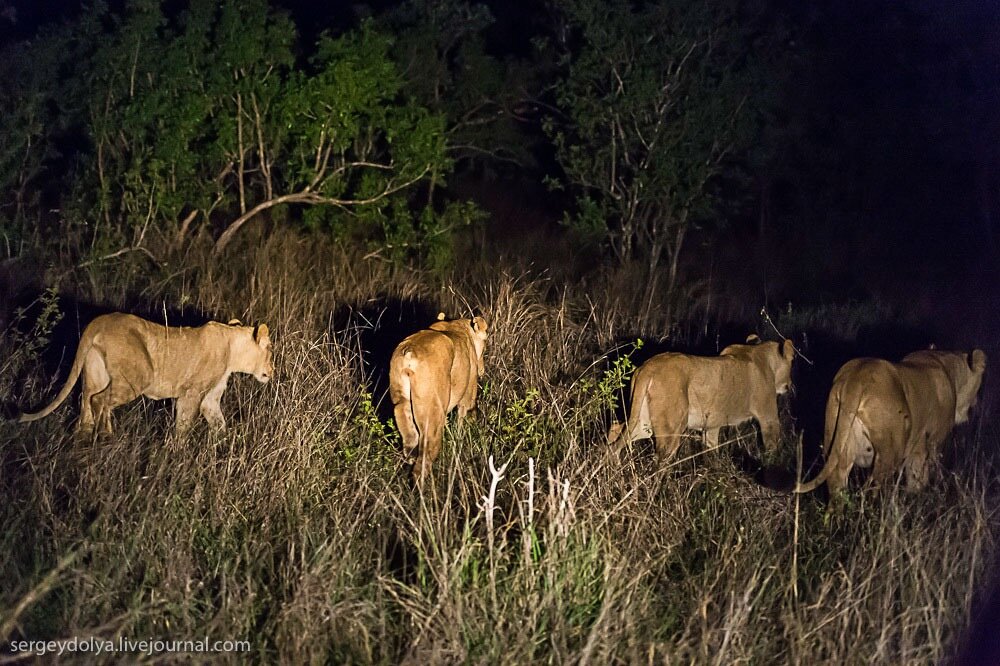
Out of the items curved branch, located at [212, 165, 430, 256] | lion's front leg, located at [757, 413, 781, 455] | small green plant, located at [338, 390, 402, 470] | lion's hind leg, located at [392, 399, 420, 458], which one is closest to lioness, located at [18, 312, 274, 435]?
small green plant, located at [338, 390, 402, 470]

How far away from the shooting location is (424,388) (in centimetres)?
714

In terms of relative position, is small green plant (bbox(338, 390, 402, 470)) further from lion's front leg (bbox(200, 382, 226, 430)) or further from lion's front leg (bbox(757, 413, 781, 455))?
lion's front leg (bbox(757, 413, 781, 455))

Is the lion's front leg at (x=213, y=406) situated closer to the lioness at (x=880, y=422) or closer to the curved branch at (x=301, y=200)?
the lioness at (x=880, y=422)

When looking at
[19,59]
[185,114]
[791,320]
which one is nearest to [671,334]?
[791,320]

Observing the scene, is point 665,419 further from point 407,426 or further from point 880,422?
point 407,426

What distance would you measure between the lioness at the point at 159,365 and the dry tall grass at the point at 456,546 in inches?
7.1

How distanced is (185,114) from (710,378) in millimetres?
6381

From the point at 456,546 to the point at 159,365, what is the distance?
2.90m

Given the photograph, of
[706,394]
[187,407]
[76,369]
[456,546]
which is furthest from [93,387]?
[706,394]

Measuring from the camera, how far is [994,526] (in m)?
6.39

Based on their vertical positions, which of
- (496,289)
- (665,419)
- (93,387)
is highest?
(93,387)

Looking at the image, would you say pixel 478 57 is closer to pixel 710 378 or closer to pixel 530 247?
pixel 530 247

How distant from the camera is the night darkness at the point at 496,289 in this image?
523cm

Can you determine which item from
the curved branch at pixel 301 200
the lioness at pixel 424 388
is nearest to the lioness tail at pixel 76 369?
the lioness at pixel 424 388
